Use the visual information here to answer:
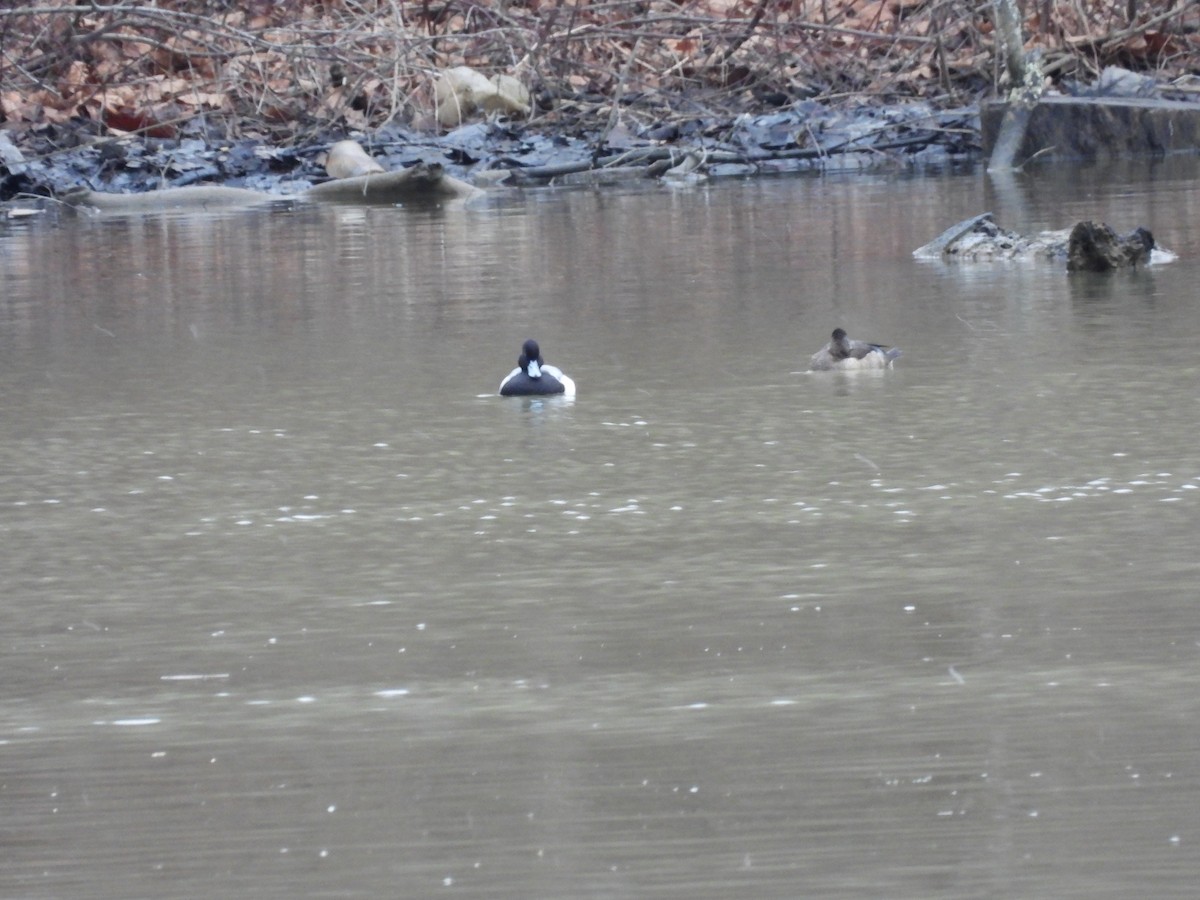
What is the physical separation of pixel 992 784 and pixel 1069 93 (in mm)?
21747

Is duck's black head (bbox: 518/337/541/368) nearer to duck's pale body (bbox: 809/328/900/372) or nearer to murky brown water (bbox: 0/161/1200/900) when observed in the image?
murky brown water (bbox: 0/161/1200/900)

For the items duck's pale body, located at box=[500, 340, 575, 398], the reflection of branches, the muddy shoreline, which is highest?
the reflection of branches

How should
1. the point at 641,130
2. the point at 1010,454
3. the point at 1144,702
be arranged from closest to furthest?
1. the point at 1144,702
2. the point at 1010,454
3. the point at 641,130

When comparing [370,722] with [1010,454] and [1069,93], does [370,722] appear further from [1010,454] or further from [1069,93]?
[1069,93]

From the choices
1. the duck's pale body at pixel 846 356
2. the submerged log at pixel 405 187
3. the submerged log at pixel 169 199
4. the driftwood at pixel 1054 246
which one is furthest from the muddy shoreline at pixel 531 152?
the duck's pale body at pixel 846 356

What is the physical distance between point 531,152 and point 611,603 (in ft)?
61.2

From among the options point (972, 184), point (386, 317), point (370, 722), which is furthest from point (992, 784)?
point (972, 184)

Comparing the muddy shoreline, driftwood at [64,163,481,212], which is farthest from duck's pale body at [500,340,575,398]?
the muddy shoreline

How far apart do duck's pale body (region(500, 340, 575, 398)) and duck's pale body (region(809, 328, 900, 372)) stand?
1.07m

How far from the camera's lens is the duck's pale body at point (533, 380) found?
29.9 feet

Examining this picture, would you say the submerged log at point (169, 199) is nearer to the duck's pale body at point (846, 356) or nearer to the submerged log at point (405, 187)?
the submerged log at point (405, 187)

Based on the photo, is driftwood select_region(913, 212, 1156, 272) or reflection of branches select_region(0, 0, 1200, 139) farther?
reflection of branches select_region(0, 0, 1200, 139)

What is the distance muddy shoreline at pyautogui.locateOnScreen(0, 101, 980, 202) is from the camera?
23000 millimetres

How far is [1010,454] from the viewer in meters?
7.64
